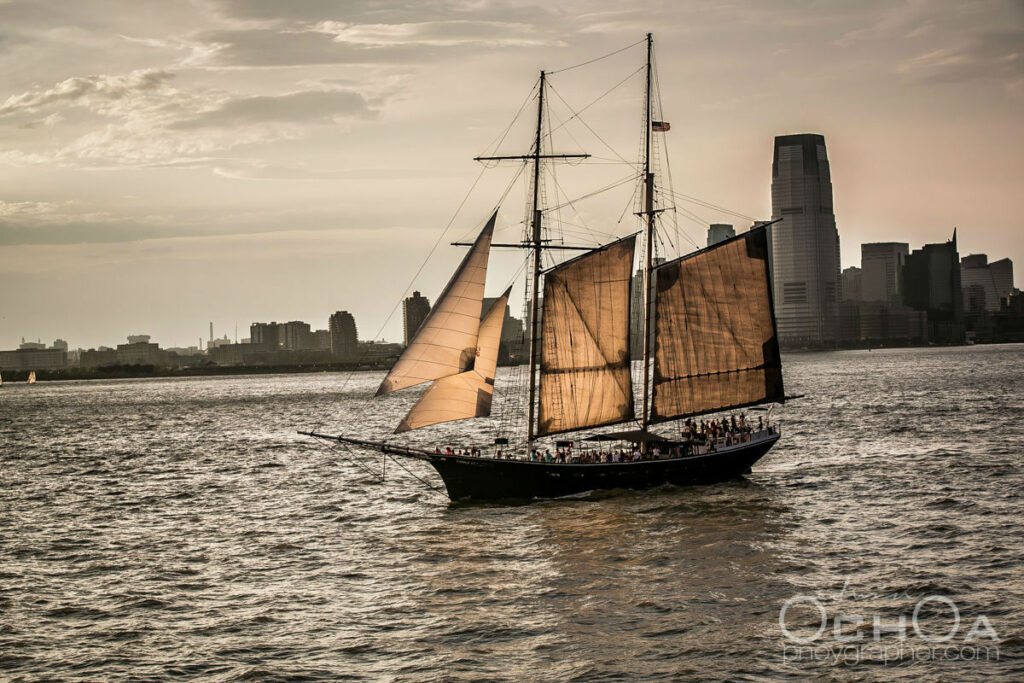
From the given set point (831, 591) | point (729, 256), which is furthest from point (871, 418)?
point (831, 591)

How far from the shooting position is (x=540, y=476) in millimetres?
49094

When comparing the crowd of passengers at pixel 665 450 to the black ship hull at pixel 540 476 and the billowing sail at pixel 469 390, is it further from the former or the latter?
the billowing sail at pixel 469 390

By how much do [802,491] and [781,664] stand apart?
90.8 ft

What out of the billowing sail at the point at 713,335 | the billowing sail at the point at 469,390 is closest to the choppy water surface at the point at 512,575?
the billowing sail at the point at 469,390

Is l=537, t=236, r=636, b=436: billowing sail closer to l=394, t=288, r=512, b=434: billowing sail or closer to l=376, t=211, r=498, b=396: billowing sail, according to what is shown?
l=394, t=288, r=512, b=434: billowing sail

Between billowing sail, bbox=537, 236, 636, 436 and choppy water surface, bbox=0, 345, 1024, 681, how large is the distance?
16.5 feet

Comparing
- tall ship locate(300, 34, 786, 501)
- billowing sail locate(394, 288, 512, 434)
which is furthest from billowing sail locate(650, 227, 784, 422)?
billowing sail locate(394, 288, 512, 434)

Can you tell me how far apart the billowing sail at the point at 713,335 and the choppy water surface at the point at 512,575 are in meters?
4.95

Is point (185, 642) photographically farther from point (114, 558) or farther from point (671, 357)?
point (671, 357)

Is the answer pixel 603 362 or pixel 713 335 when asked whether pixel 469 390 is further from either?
pixel 713 335

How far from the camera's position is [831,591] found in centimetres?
3198

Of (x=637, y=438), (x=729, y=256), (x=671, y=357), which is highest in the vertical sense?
(x=729, y=256)

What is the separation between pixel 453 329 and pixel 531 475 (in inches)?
325

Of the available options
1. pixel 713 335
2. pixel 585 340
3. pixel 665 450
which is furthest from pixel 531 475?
pixel 713 335
